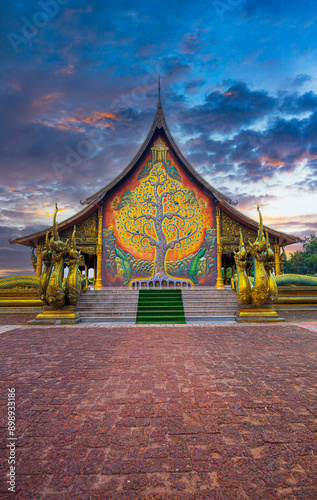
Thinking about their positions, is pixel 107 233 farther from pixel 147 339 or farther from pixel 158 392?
pixel 158 392

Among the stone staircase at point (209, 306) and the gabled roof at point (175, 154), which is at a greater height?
the gabled roof at point (175, 154)

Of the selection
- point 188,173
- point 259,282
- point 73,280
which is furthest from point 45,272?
point 188,173

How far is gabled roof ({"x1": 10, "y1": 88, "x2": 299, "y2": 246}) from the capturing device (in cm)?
1234

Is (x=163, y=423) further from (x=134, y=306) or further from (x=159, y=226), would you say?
(x=159, y=226)

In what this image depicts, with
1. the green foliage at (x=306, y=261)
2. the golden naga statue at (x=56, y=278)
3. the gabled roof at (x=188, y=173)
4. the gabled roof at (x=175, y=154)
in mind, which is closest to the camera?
the golden naga statue at (x=56, y=278)

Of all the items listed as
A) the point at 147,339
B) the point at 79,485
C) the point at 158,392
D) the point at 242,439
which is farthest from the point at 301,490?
the point at 147,339

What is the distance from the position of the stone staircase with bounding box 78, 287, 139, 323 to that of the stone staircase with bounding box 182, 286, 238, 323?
Result: 1773mm

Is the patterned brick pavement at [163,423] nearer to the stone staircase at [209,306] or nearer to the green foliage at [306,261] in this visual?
the stone staircase at [209,306]

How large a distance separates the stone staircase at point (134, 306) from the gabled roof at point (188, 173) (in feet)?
13.4

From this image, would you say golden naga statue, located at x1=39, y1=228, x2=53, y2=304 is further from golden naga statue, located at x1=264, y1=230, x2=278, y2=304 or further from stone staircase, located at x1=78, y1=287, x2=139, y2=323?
golden naga statue, located at x1=264, y1=230, x2=278, y2=304

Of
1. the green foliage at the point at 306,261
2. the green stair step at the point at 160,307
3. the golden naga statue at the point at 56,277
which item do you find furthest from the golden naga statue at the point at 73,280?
the green foliage at the point at 306,261

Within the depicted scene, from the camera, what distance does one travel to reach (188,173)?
1317 centimetres

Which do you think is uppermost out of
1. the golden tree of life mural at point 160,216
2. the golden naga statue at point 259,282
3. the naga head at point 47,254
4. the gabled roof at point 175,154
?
the gabled roof at point 175,154

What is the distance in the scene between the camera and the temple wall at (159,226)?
12.4 m
